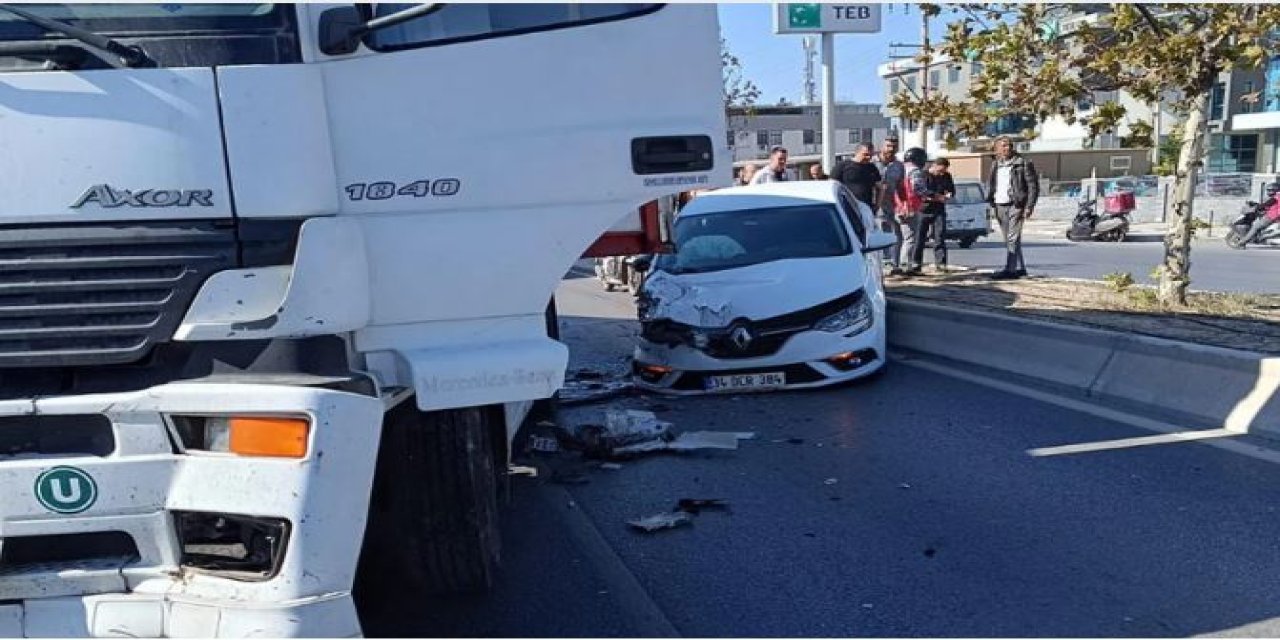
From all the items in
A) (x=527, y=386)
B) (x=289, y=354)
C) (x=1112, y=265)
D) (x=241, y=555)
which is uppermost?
(x=289, y=354)

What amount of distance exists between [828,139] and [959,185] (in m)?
10.4

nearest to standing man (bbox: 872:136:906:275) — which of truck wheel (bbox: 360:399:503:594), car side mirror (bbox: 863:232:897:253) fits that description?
car side mirror (bbox: 863:232:897:253)

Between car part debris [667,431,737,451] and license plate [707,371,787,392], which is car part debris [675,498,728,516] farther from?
license plate [707,371,787,392]

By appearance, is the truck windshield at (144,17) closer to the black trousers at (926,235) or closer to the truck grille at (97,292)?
the truck grille at (97,292)

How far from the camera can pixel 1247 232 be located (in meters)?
20.7

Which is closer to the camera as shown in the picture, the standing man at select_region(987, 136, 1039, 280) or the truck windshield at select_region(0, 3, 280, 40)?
the truck windshield at select_region(0, 3, 280, 40)

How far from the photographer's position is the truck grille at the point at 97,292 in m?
2.71

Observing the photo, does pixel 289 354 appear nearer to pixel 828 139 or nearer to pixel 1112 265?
pixel 828 139

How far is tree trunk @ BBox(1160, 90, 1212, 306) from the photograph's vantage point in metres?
9.08

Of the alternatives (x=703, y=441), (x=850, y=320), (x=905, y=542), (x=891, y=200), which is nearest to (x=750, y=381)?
(x=850, y=320)

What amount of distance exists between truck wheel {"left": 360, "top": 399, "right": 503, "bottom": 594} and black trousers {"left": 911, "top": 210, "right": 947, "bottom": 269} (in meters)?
10.4

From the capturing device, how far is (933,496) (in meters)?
5.06

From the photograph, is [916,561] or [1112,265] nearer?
[916,561]

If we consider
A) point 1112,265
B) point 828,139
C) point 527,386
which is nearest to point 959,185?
point 1112,265
